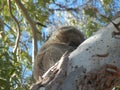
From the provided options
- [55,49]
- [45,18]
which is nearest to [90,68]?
[55,49]

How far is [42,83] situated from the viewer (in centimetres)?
270

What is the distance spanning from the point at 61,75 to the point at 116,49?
1.43ft

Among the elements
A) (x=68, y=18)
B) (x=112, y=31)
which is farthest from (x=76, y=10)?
(x=112, y=31)

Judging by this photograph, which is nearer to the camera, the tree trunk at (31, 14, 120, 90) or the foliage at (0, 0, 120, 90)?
the tree trunk at (31, 14, 120, 90)

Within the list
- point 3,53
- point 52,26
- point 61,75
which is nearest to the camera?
point 61,75

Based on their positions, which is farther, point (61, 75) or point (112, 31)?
point (112, 31)

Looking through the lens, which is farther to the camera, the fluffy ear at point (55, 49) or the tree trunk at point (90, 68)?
the fluffy ear at point (55, 49)

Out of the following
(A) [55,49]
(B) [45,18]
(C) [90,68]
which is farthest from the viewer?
(B) [45,18]

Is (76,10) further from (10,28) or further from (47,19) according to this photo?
(10,28)

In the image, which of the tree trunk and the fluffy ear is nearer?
the tree trunk

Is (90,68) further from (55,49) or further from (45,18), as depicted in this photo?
(45,18)

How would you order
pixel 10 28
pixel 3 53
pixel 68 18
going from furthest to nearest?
pixel 10 28 → pixel 68 18 → pixel 3 53

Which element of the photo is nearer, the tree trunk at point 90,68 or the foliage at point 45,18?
the tree trunk at point 90,68

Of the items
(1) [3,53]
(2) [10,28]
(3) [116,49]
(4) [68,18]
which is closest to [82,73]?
(3) [116,49]
